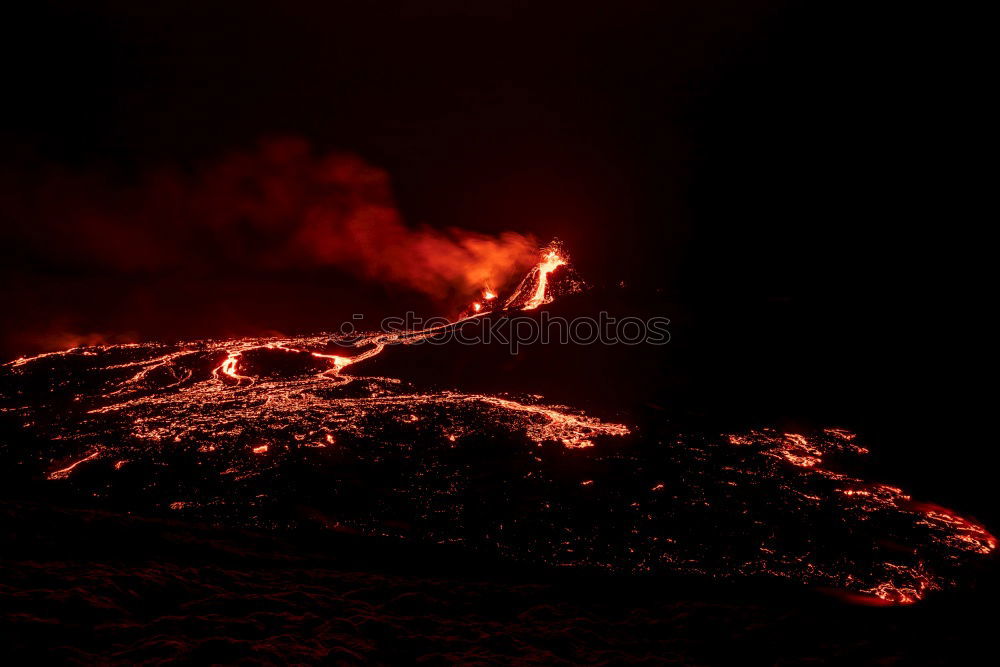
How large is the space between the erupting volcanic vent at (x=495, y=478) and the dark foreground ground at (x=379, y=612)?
61 cm

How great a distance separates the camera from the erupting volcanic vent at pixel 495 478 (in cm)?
685

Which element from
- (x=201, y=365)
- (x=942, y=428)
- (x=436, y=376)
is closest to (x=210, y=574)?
(x=436, y=376)

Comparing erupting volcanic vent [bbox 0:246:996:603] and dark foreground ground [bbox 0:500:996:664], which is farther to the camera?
erupting volcanic vent [bbox 0:246:996:603]

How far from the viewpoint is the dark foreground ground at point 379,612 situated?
4363 mm

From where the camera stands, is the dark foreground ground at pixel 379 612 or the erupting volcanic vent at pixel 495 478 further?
the erupting volcanic vent at pixel 495 478

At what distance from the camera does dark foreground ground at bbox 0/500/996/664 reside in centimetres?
436

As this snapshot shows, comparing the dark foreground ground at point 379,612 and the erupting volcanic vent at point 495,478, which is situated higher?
the erupting volcanic vent at point 495,478

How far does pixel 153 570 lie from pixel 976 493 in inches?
507

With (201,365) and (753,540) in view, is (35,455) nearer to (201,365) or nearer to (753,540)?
(201,365)

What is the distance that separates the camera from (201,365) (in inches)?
602

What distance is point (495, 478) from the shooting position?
28.7 ft

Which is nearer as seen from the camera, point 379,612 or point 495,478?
point 379,612

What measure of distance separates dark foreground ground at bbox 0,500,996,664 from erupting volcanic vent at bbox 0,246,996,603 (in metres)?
0.61

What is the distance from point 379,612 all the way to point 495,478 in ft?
12.2
